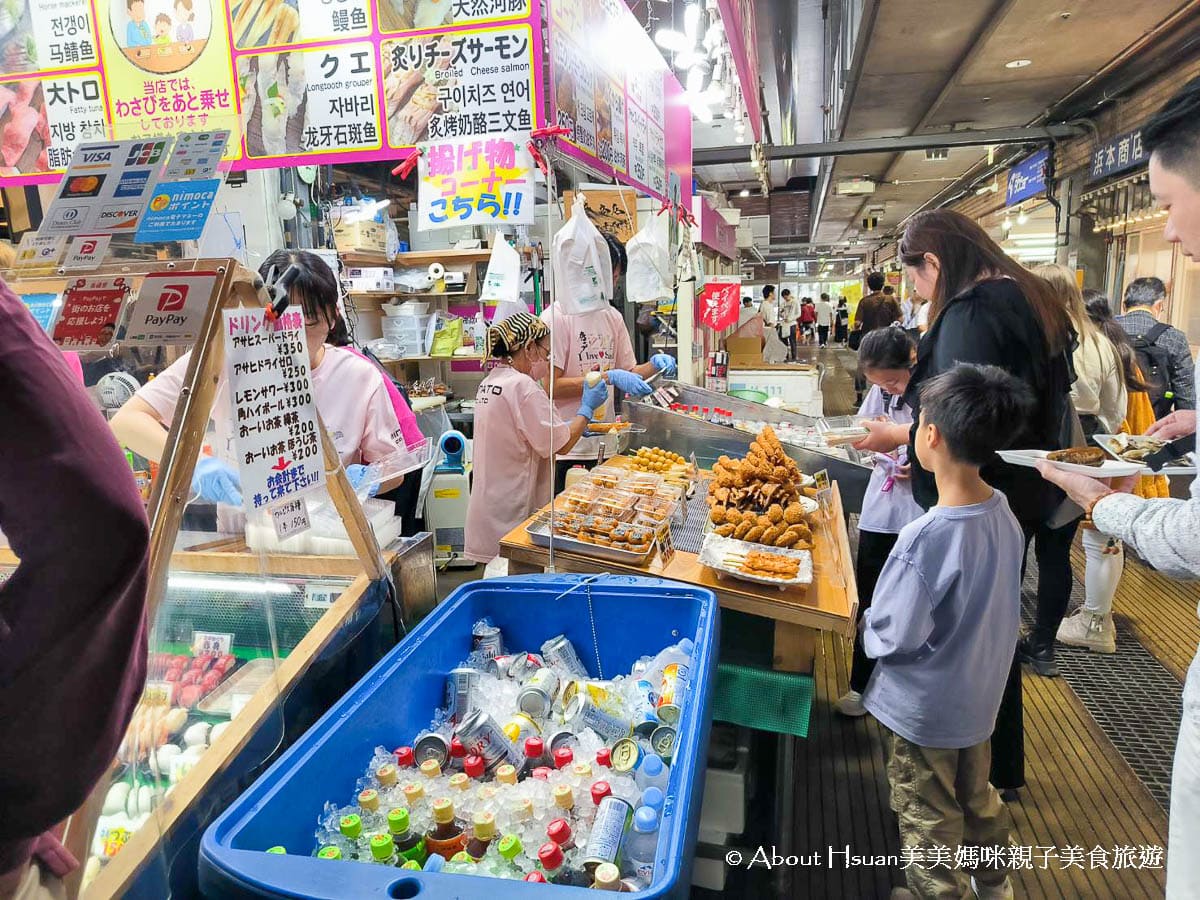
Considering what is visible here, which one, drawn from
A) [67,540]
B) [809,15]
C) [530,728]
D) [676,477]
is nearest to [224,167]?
[67,540]

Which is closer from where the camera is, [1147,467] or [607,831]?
[607,831]

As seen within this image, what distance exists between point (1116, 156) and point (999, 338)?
7294mm

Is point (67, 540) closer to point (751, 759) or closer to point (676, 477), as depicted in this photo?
point (751, 759)

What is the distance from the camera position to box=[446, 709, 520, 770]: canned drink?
170 centimetres

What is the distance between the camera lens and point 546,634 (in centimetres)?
224

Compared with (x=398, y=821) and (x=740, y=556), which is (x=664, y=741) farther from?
(x=740, y=556)

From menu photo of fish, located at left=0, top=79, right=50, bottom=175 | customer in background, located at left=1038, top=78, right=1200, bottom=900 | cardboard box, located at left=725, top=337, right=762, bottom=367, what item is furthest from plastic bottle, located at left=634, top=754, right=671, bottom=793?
cardboard box, located at left=725, top=337, right=762, bottom=367

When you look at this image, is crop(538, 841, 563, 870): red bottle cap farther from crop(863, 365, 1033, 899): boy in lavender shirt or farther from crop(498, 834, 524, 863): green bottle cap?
crop(863, 365, 1033, 899): boy in lavender shirt

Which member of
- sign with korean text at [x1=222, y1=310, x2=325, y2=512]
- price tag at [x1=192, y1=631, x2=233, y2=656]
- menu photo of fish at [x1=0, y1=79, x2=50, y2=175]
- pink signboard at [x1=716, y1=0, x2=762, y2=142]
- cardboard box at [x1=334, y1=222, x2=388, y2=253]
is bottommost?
price tag at [x1=192, y1=631, x2=233, y2=656]

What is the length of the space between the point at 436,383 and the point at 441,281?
37.8 inches

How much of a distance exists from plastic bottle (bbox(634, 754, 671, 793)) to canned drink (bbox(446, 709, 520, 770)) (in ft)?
0.98

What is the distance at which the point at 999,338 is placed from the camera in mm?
2529

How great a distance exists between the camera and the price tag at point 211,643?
5.44 ft

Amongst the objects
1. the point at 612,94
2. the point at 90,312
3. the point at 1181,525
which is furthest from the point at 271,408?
the point at 612,94
